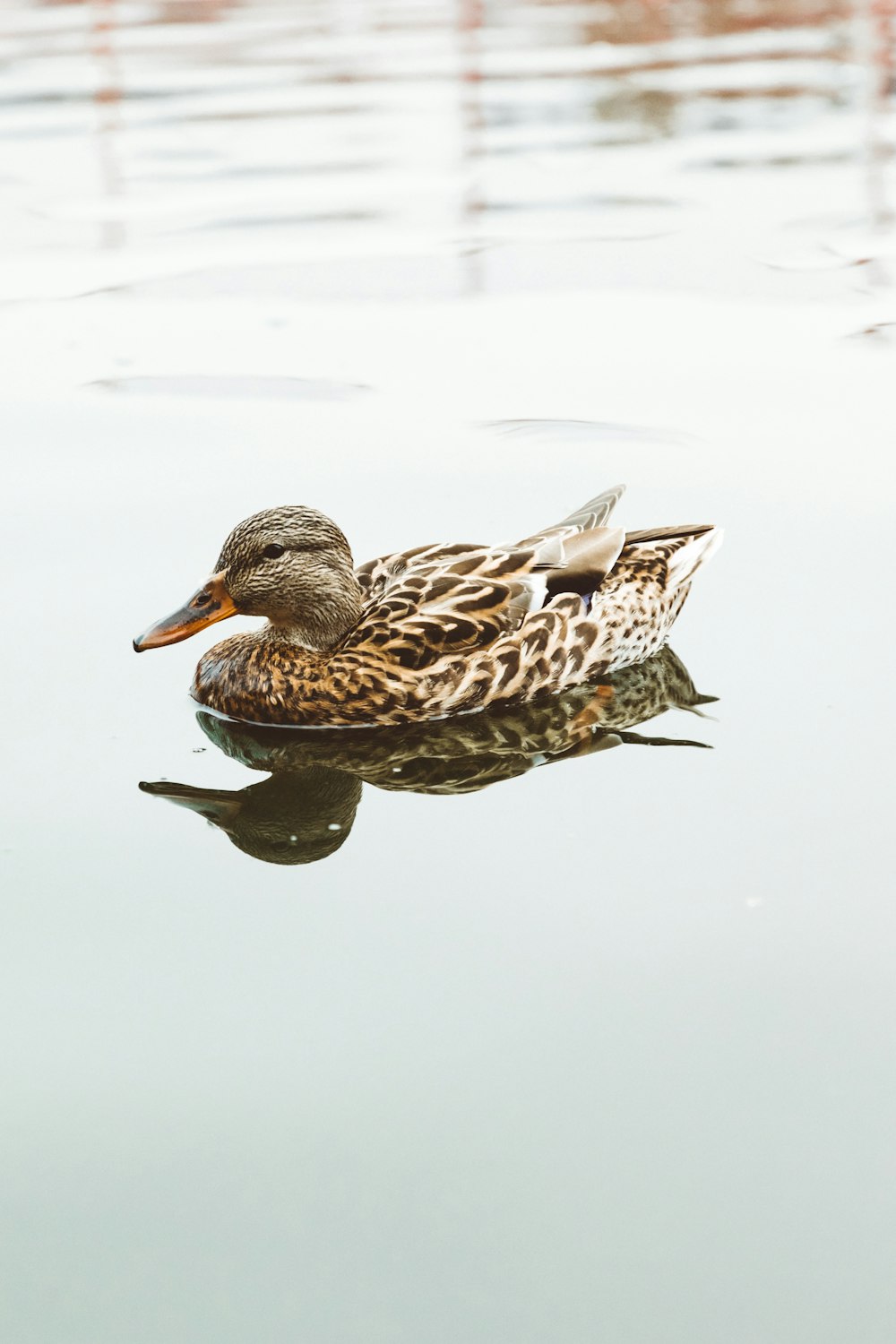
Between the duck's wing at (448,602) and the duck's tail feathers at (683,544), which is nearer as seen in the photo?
the duck's wing at (448,602)

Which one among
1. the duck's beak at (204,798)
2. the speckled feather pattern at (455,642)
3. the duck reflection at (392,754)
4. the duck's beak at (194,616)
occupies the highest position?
the duck's beak at (194,616)

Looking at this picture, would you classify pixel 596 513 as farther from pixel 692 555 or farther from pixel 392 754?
pixel 392 754

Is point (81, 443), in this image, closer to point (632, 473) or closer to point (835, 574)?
point (632, 473)

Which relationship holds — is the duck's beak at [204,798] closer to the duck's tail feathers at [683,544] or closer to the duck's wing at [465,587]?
the duck's wing at [465,587]

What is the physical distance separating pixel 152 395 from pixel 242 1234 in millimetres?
5427

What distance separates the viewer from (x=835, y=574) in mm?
6238

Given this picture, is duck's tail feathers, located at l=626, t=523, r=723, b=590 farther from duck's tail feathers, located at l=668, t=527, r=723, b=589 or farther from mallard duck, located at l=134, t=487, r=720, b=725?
mallard duck, located at l=134, t=487, r=720, b=725

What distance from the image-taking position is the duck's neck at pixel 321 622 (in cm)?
571

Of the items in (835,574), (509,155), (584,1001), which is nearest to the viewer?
(584,1001)

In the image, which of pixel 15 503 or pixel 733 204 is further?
pixel 733 204

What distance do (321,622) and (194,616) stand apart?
0.40 m

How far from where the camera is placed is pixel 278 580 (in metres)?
5.62

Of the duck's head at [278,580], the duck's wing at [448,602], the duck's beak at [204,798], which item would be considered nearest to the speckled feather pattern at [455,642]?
the duck's wing at [448,602]

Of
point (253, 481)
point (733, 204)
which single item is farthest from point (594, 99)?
point (253, 481)
